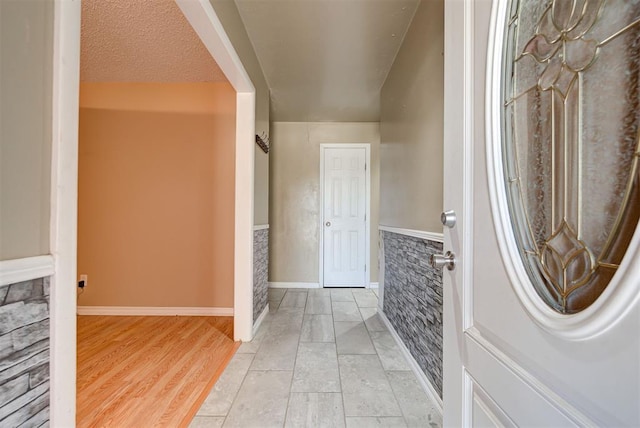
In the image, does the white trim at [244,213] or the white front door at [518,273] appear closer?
the white front door at [518,273]

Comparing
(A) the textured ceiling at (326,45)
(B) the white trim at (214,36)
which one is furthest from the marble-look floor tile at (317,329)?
(A) the textured ceiling at (326,45)

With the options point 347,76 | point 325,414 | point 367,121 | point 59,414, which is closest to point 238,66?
point 347,76

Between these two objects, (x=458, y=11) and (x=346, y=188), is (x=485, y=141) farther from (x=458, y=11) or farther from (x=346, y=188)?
(x=346, y=188)

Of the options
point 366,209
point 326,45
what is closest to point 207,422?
point 326,45

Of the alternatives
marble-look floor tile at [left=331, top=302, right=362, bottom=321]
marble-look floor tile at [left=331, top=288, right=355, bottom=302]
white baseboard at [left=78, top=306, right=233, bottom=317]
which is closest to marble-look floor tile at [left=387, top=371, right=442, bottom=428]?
marble-look floor tile at [left=331, top=302, right=362, bottom=321]

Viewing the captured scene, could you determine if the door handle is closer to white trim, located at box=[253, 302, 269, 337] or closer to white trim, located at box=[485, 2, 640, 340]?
white trim, located at box=[485, 2, 640, 340]

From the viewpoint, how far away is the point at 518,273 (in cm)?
49

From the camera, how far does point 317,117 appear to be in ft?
12.1

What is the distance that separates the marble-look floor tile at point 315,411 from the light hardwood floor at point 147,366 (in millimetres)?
496

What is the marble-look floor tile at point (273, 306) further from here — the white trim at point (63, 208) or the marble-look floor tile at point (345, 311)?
the white trim at point (63, 208)

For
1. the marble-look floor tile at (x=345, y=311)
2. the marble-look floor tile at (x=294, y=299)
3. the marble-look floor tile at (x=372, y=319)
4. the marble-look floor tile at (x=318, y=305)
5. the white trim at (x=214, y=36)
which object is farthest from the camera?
the marble-look floor tile at (x=294, y=299)

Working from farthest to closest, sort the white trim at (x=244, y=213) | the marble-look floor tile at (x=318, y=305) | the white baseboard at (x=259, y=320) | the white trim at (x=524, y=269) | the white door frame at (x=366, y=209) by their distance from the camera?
the white door frame at (x=366, y=209) < the marble-look floor tile at (x=318, y=305) < the white baseboard at (x=259, y=320) < the white trim at (x=244, y=213) < the white trim at (x=524, y=269)

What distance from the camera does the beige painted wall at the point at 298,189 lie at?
3.85 metres

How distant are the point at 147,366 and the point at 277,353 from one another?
839 mm
